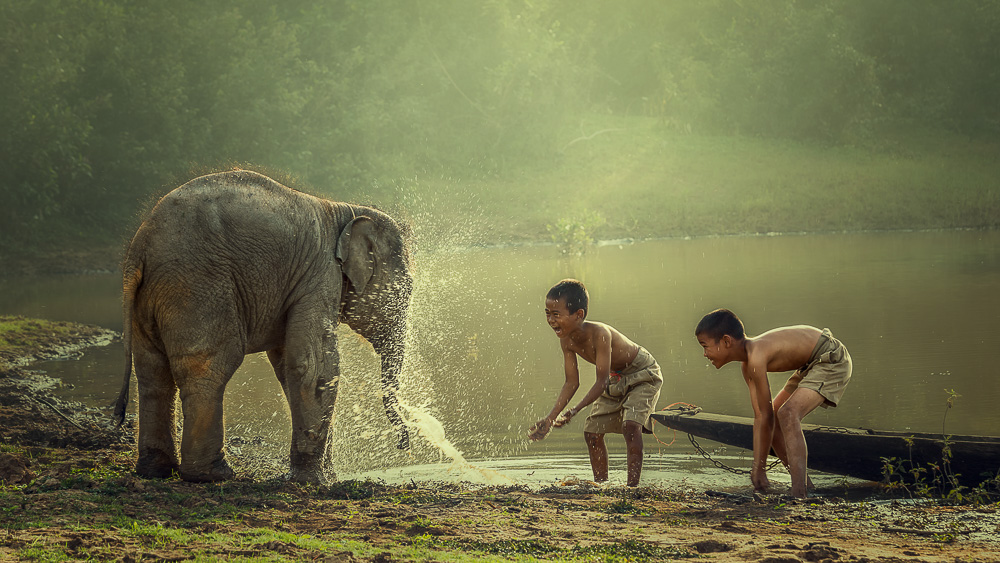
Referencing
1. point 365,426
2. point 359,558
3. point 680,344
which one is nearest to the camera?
point 359,558

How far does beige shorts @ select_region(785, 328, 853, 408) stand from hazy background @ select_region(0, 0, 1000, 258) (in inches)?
864

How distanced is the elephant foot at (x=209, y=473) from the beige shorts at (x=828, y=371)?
162 inches

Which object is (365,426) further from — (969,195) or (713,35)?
(713,35)

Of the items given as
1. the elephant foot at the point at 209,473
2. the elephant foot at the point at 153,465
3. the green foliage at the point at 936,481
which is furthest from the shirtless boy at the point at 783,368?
the elephant foot at the point at 153,465

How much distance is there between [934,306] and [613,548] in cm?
1317

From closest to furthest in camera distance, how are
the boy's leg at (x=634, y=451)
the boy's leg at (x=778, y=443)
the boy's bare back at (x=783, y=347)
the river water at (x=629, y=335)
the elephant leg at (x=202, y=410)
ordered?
the elephant leg at (x=202, y=410), the boy's bare back at (x=783, y=347), the boy's leg at (x=778, y=443), the boy's leg at (x=634, y=451), the river water at (x=629, y=335)

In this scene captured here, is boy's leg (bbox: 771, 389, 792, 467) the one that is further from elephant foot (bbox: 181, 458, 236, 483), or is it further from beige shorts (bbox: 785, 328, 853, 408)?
elephant foot (bbox: 181, 458, 236, 483)

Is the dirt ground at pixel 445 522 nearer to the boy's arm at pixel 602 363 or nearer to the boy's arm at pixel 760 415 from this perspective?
the boy's arm at pixel 760 415

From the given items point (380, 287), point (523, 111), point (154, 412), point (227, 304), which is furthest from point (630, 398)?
point (523, 111)

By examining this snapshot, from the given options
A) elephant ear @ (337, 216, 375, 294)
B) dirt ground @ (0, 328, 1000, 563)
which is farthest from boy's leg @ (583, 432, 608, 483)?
elephant ear @ (337, 216, 375, 294)

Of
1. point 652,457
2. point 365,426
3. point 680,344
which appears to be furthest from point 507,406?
point 680,344

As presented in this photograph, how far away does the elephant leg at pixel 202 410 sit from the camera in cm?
687

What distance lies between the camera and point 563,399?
732 centimetres

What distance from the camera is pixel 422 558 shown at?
495 centimetres
